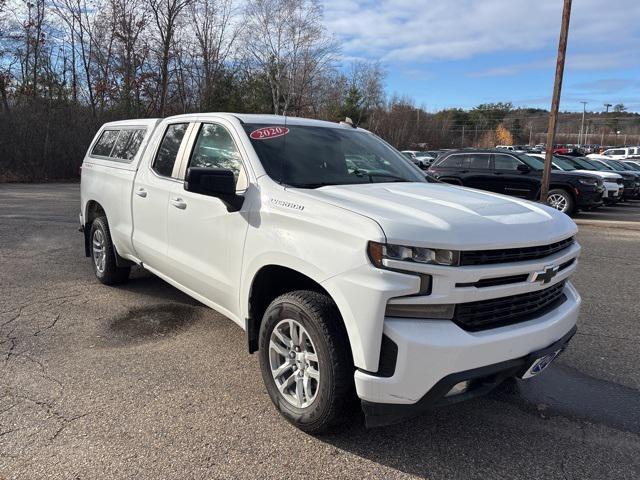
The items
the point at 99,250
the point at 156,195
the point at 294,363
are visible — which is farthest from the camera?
the point at 99,250

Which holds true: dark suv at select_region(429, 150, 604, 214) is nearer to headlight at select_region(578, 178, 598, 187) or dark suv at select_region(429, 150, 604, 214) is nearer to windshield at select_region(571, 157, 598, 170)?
headlight at select_region(578, 178, 598, 187)

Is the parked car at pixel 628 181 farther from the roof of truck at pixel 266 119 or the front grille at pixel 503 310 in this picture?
the front grille at pixel 503 310

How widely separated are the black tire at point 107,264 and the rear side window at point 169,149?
1412 millimetres

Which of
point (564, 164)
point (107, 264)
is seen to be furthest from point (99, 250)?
point (564, 164)

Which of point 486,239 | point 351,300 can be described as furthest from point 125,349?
point 486,239

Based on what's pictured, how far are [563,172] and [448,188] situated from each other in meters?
11.8

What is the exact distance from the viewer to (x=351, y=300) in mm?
2523

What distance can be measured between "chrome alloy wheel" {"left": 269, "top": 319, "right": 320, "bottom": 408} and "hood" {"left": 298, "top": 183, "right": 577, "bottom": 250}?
2.56 feet

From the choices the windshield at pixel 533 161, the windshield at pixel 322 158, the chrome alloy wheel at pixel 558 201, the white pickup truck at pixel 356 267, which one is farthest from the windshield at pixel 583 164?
the white pickup truck at pixel 356 267

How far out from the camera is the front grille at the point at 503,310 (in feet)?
8.34

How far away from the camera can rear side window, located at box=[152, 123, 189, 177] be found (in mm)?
4465

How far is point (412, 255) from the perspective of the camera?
2447 mm

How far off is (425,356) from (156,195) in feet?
9.85

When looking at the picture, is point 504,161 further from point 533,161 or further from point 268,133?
point 268,133
